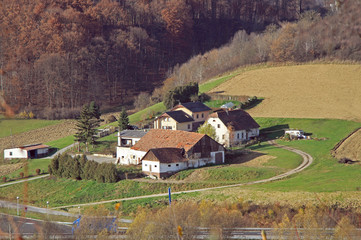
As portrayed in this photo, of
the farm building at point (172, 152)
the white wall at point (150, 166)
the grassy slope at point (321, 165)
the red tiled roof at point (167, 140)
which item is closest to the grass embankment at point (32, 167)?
the farm building at point (172, 152)

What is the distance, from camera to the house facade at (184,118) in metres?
75.7

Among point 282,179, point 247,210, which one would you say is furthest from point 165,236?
point 282,179

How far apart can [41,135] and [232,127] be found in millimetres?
34273

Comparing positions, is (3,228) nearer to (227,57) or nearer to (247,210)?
(247,210)

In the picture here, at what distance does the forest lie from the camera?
10538 centimetres

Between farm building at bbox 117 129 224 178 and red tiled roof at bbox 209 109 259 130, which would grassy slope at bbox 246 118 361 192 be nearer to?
red tiled roof at bbox 209 109 259 130

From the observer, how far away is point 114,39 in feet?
487

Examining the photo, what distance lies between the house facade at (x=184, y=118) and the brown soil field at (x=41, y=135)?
65.7 feet

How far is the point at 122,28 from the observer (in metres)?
157

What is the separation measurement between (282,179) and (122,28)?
11216 centimetres

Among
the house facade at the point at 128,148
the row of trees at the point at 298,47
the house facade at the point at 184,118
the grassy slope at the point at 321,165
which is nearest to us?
the grassy slope at the point at 321,165

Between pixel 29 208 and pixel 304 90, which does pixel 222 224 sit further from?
pixel 304 90

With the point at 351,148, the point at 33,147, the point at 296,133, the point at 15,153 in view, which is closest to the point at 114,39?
the point at 33,147

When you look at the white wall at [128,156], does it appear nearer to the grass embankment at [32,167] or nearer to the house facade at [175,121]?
the grass embankment at [32,167]
